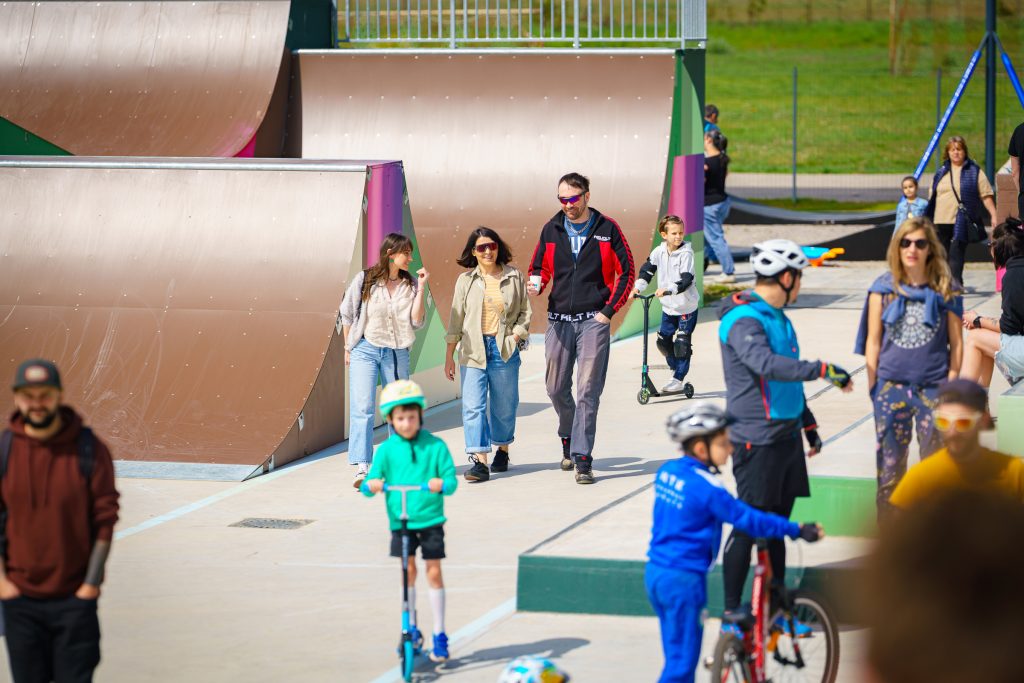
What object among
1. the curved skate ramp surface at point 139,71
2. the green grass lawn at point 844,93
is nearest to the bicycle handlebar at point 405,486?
the curved skate ramp surface at point 139,71

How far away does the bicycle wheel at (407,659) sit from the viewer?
21.1 feet

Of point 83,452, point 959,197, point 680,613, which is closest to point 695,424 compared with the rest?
point 680,613

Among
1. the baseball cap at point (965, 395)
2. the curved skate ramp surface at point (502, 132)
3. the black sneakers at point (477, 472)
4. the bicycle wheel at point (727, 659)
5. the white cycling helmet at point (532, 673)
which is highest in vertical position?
the curved skate ramp surface at point (502, 132)

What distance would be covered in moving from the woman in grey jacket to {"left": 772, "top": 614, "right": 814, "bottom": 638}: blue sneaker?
Answer: 475 cm

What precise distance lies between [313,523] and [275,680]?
2.91m

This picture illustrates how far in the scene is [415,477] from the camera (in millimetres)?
6578

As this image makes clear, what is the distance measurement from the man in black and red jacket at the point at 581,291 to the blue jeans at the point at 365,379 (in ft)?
3.43

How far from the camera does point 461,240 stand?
17969 mm

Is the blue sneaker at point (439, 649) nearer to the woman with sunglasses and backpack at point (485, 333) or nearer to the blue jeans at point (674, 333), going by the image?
the woman with sunglasses and backpack at point (485, 333)

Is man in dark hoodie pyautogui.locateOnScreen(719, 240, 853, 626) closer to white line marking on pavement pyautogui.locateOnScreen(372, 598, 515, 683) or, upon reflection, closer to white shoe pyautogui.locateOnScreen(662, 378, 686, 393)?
white line marking on pavement pyautogui.locateOnScreen(372, 598, 515, 683)

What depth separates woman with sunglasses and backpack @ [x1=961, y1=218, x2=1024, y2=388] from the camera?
952 centimetres

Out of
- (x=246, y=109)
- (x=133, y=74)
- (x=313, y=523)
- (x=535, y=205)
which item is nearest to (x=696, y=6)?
(x=535, y=205)

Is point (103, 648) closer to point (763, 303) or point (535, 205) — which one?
point (763, 303)

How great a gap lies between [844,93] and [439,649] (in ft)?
130
